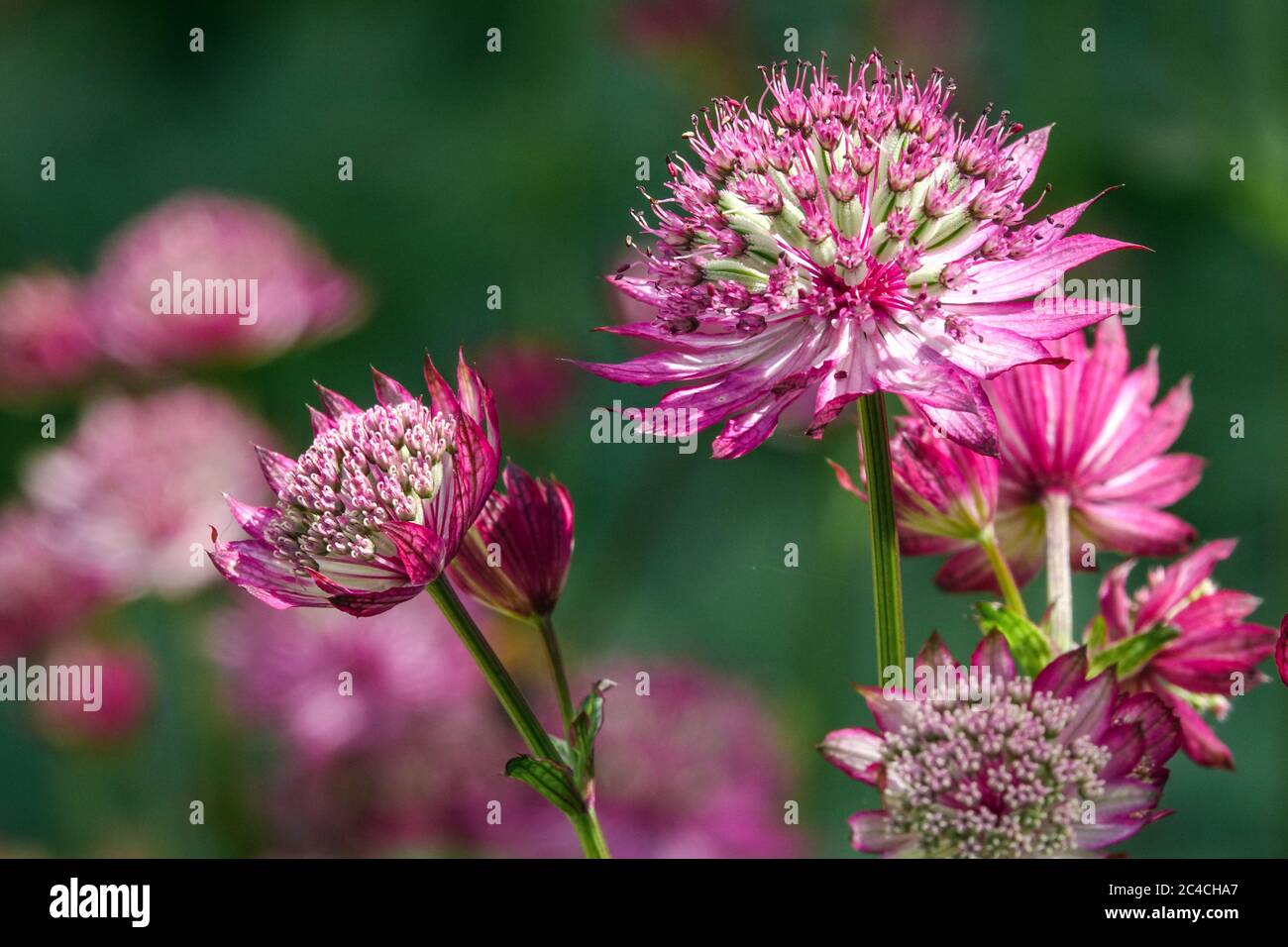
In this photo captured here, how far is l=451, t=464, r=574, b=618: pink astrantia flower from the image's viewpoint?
0.56 meters

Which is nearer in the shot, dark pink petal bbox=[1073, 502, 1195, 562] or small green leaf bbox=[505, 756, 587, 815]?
small green leaf bbox=[505, 756, 587, 815]

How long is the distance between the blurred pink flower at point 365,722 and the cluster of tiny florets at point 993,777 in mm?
586

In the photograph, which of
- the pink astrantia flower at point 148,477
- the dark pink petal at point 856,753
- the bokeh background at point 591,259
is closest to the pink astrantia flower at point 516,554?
the dark pink petal at point 856,753

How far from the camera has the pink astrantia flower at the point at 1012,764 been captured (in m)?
0.50

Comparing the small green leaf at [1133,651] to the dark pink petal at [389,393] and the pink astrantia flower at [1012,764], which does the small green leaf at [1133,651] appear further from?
the dark pink petal at [389,393]

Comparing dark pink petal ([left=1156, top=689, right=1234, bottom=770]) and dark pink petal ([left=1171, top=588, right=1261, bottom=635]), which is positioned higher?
dark pink petal ([left=1171, top=588, right=1261, bottom=635])

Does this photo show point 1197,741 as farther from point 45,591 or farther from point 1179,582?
point 45,591

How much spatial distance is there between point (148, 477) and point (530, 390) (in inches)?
15.5

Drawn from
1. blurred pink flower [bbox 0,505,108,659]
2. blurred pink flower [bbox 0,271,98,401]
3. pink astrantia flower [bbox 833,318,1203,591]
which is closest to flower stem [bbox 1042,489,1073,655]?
pink astrantia flower [bbox 833,318,1203,591]

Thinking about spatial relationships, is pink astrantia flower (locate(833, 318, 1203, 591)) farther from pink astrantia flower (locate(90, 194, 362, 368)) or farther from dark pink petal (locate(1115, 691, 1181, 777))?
pink astrantia flower (locate(90, 194, 362, 368))

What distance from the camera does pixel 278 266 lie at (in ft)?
5.64

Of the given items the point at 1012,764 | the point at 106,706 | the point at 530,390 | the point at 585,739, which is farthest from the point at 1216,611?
the point at 106,706

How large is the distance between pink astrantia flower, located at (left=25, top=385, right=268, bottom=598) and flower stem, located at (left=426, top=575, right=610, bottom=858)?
3.21 feet

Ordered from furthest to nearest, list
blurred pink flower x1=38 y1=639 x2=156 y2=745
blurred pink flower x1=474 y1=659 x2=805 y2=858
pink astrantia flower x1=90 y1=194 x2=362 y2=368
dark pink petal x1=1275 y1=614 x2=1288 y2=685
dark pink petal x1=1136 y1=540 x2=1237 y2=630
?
pink astrantia flower x1=90 y1=194 x2=362 y2=368, blurred pink flower x1=38 y1=639 x2=156 y2=745, blurred pink flower x1=474 y1=659 x2=805 y2=858, dark pink petal x1=1136 y1=540 x2=1237 y2=630, dark pink petal x1=1275 y1=614 x2=1288 y2=685
